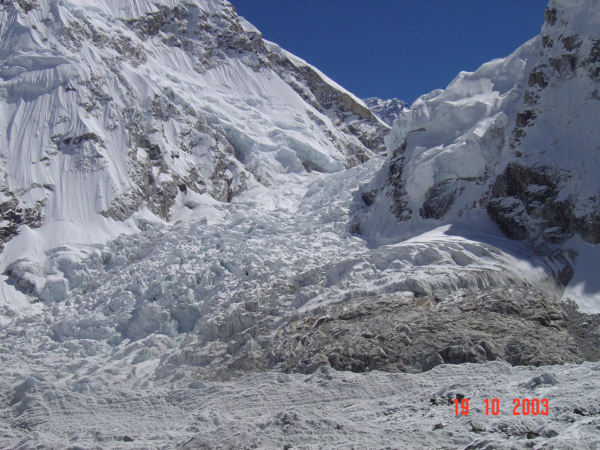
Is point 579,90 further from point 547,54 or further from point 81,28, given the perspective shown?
point 81,28

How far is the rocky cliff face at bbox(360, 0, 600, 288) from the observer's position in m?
21.0

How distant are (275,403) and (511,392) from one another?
15.2 feet

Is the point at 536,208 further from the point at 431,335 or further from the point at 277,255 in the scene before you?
the point at 431,335

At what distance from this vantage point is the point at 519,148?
22.5 m

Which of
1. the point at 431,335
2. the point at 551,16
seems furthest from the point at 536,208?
the point at 431,335

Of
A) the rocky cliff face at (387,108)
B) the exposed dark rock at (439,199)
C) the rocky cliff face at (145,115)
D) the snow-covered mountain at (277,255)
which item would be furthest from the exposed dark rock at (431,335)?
the rocky cliff face at (387,108)

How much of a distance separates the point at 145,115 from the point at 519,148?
21306 millimetres

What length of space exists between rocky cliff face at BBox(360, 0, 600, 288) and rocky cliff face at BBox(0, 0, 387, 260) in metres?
11.7

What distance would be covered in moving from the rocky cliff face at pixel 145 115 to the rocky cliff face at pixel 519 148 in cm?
1171

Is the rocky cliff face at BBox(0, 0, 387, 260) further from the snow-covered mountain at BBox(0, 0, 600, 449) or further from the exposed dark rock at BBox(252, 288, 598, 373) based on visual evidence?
the exposed dark rock at BBox(252, 288, 598, 373)

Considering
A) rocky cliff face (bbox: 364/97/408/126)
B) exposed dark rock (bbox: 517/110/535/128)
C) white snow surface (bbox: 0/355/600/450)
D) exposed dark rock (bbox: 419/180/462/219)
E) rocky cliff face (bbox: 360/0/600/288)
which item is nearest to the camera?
white snow surface (bbox: 0/355/600/450)

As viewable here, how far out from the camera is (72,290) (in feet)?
74.1

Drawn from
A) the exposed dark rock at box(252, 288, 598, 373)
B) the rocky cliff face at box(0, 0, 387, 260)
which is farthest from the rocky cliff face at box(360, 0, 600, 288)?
the rocky cliff face at box(0, 0, 387, 260)

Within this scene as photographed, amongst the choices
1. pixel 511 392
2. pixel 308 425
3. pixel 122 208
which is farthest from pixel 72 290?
pixel 511 392
